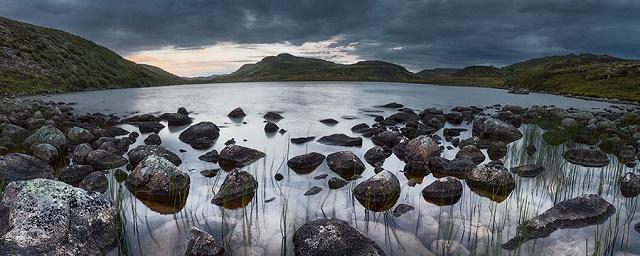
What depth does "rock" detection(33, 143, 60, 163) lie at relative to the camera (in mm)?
19266

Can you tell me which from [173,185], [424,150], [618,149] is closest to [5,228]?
[173,185]

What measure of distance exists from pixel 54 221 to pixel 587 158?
78.7ft

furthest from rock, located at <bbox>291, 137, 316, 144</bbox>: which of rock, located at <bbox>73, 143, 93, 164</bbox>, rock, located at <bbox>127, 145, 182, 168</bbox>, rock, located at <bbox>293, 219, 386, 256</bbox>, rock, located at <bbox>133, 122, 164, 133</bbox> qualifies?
rock, located at <bbox>293, 219, 386, 256</bbox>

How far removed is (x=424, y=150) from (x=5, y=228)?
59.3 ft

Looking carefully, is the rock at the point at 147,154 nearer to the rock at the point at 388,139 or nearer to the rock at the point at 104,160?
the rock at the point at 104,160

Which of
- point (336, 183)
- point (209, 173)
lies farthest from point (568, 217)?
point (209, 173)

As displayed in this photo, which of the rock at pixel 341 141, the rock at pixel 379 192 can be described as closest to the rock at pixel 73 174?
the rock at pixel 379 192

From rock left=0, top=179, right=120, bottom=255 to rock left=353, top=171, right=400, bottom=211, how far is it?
8368 millimetres

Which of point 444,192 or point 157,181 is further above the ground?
point 157,181

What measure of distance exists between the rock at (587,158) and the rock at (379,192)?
11962 millimetres

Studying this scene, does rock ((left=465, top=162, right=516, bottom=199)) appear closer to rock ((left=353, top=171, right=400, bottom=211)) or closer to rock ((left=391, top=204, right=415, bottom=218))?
rock ((left=353, top=171, right=400, bottom=211))

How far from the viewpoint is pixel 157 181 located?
1527cm

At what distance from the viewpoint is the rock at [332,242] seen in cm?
1003

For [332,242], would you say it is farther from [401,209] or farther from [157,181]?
[157,181]
